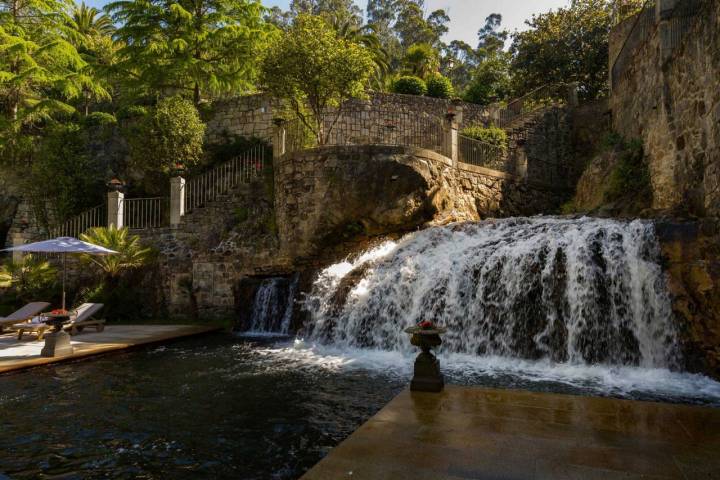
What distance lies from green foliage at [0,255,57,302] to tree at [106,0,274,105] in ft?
30.2

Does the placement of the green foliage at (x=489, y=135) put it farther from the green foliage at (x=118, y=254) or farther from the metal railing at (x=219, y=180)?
the green foliage at (x=118, y=254)

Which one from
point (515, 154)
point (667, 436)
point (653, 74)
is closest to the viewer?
point (667, 436)

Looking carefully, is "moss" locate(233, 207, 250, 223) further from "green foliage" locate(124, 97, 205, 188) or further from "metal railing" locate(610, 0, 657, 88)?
"metal railing" locate(610, 0, 657, 88)

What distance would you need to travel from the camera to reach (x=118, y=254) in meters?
15.0

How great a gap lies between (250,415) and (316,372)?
222cm

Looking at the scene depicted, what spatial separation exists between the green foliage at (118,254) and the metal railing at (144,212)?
1656mm

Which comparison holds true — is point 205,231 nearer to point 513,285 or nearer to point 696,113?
point 513,285

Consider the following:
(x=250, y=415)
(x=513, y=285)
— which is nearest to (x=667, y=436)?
(x=250, y=415)

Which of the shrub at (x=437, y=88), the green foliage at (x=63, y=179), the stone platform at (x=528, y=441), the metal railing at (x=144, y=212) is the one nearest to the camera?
the stone platform at (x=528, y=441)

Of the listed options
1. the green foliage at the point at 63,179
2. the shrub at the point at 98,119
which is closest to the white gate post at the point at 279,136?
the green foliage at the point at 63,179

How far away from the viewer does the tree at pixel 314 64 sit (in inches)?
552

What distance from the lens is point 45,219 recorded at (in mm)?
19516

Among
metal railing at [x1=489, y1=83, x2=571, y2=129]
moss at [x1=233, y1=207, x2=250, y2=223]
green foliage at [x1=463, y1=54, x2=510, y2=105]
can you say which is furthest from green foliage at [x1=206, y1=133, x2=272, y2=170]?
green foliage at [x1=463, y1=54, x2=510, y2=105]

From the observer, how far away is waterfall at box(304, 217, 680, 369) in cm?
781
